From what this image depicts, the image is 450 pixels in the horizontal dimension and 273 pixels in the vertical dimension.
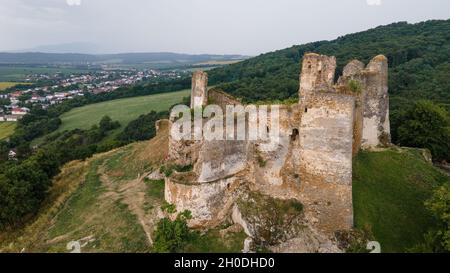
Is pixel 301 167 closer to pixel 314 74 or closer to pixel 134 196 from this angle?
pixel 314 74

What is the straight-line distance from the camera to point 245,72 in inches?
3807

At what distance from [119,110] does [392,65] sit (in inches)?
2407

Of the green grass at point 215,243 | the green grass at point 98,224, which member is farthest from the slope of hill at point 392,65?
the green grass at point 215,243

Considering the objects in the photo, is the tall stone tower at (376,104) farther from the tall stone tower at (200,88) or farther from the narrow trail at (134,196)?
the narrow trail at (134,196)

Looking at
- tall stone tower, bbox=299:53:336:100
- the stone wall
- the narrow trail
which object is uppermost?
tall stone tower, bbox=299:53:336:100

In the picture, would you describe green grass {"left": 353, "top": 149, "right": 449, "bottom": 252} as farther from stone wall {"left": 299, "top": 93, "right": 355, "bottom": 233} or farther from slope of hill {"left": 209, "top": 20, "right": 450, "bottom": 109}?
slope of hill {"left": 209, "top": 20, "right": 450, "bottom": 109}

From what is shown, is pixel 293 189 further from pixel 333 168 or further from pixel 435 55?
pixel 435 55

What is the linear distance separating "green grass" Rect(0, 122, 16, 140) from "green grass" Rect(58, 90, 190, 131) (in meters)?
10.8

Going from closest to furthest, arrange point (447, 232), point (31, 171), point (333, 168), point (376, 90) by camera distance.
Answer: point (447, 232) < point (333, 168) < point (376, 90) < point (31, 171)

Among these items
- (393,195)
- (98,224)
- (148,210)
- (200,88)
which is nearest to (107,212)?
(98,224)

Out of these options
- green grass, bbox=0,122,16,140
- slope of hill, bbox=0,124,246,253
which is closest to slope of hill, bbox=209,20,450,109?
slope of hill, bbox=0,124,246,253

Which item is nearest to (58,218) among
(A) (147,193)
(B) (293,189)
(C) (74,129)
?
(A) (147,193)

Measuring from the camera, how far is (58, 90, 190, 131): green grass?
3285 inches

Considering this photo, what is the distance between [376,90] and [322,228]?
11416 mm
